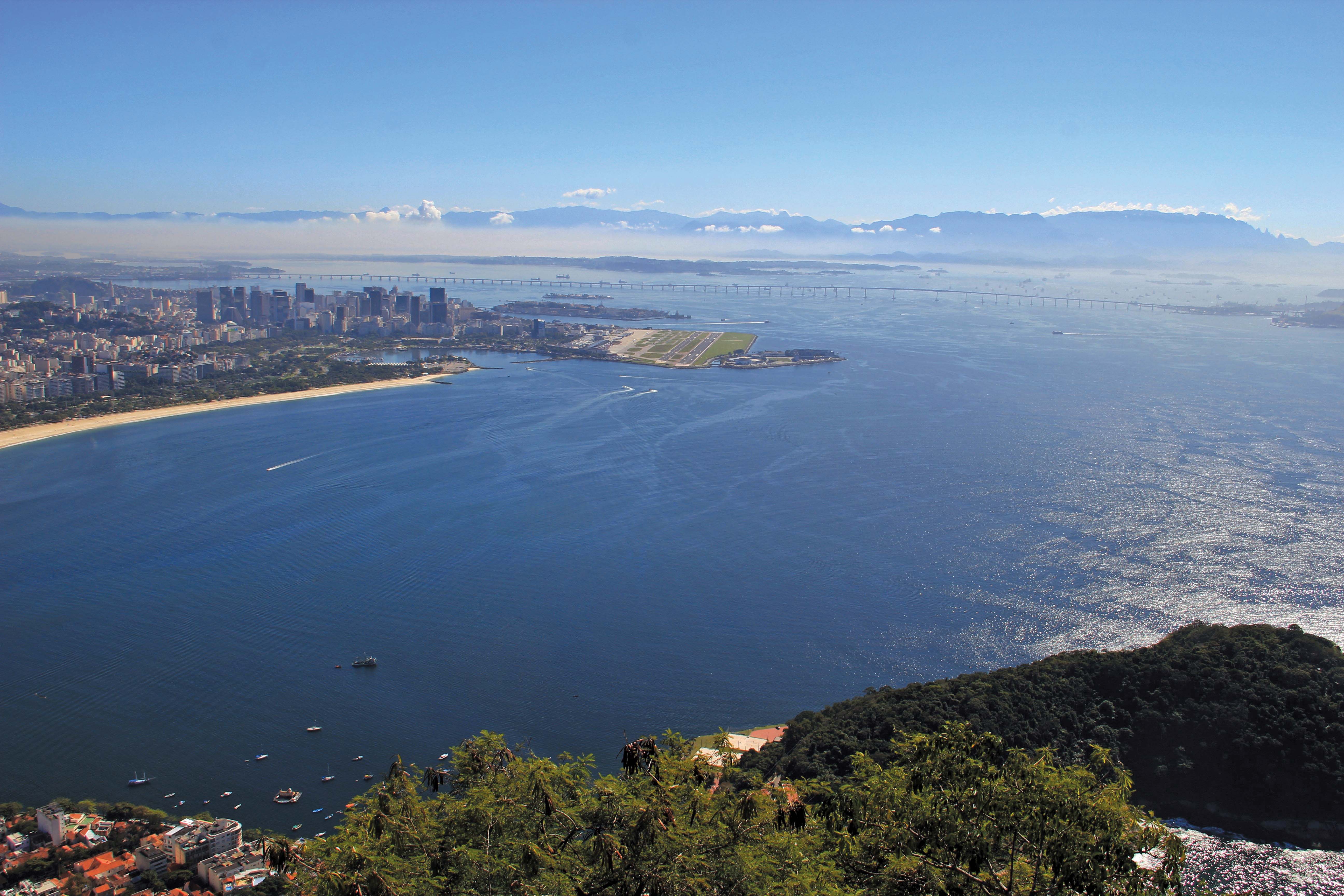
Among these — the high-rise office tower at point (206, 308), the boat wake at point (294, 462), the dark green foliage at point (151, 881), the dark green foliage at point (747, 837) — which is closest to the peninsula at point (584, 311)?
the high-rise office tower at point (206, 308)

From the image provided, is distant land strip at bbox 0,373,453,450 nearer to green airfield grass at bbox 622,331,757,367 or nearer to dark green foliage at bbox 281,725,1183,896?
green airfield grass at bbox 622,331,757,367

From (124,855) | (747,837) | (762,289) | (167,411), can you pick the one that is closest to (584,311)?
(762,289)

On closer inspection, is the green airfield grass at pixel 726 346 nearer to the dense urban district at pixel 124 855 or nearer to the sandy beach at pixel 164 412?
the sandy beach at pixel 164 412

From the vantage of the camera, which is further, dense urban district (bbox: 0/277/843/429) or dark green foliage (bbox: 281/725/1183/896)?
dense urban district (bbox: 0/277/843/429)

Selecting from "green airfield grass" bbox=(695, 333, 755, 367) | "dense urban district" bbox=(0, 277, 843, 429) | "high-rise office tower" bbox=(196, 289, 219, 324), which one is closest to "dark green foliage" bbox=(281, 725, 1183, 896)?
"dense urban district" bbox=(0, 277, 843, 429)

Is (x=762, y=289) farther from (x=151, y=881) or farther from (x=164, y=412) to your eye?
(x=151, y=881)
